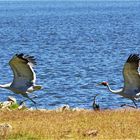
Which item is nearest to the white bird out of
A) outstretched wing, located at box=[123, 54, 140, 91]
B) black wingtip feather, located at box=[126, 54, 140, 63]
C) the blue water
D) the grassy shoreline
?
the grassy shoreline

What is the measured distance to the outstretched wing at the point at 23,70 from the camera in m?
19.9

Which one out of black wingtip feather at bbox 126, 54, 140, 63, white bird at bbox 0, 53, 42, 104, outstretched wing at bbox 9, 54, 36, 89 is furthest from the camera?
white bird at bbox 0, 53, 42, 104

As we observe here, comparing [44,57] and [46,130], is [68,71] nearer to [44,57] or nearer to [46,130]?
[44,57]

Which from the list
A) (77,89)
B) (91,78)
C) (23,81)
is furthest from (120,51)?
(23,81)

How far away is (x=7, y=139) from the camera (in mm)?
14398

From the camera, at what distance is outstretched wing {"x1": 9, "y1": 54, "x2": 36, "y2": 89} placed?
19906mm

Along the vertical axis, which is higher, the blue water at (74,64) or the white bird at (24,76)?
the white bird at (24,76)

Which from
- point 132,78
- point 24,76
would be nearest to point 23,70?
point 24,76

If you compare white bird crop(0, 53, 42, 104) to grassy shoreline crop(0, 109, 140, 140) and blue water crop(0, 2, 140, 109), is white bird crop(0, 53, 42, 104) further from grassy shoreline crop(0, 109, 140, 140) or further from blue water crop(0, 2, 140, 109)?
blue water crop(0, 2, 140, 109)

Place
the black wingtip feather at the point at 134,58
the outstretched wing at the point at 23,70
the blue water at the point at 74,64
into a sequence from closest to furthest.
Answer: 1. the black wingtip feather at the point at 134,58
2. the outstretched wing at the point at 23,70
3. the blue water at the point at 74,64

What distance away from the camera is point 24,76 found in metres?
20.8

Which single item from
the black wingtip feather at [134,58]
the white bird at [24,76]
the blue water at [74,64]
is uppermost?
the black wingtip feather at [134,58]

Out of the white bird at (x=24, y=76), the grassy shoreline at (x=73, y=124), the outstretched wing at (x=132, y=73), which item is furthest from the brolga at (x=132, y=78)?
the white bird at (x=24, y=76)

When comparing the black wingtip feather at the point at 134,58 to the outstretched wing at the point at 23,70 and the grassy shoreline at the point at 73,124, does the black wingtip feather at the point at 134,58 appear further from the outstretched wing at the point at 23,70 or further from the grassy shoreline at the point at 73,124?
the outstretched wing at the point at 23,70
